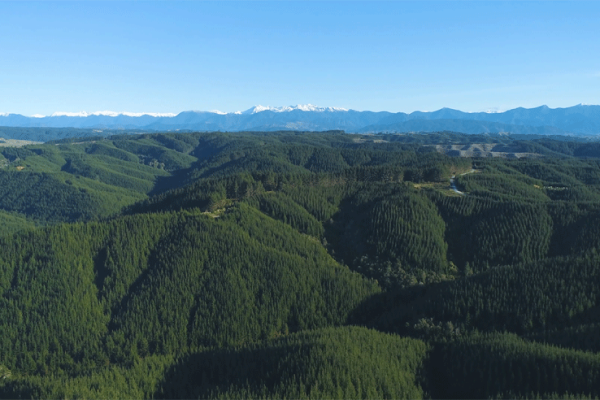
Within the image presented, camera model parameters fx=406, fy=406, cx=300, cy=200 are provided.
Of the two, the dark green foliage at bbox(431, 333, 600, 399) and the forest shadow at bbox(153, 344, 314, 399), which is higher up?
the dark green foliage at bbox(431, 333, 600, 399)

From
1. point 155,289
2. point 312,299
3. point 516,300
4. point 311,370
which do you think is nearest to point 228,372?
point 311,370

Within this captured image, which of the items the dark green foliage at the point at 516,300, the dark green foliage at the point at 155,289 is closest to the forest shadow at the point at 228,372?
the dark green foliage at the point at 155,289

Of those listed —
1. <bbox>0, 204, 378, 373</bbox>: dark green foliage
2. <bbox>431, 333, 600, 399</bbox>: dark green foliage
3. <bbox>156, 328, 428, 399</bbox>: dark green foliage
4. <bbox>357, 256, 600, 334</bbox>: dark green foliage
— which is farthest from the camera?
<bbox>0, 204, 378, 373</bbox>: dark green foliage

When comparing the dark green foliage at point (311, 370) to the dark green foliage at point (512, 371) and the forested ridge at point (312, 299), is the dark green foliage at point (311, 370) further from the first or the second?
the dark green foliage at point (512, 371)

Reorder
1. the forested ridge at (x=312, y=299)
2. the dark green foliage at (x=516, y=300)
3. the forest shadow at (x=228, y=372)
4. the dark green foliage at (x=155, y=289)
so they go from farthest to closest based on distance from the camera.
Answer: the dark green foliage at (x=155, y=289) → the dark green foliage at (x=516, y=300) → the forested ridge at (x=312, y=299) → the forest shadow at (x=228, y=372)

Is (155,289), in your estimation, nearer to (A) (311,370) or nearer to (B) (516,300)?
(A) (311,370)

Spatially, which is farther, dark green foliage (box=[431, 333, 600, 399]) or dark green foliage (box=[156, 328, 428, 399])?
dark green foliage (box=[156, 328, 428, 399])

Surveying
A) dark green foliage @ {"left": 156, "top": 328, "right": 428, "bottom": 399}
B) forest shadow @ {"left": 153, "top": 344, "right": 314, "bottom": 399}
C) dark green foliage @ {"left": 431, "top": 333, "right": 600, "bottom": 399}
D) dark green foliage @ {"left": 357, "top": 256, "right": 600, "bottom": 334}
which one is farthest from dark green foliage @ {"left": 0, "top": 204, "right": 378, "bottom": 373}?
dark green foliage @ {"left": 431, "top": 333, "right": 600, "bottom": 399}

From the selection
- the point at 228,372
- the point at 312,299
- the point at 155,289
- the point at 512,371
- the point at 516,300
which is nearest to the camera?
the point at 512,371

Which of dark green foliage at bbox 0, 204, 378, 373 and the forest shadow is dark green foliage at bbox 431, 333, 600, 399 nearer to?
the forest shadow
